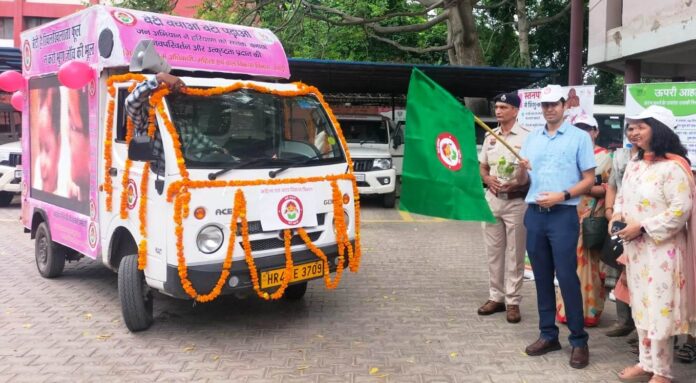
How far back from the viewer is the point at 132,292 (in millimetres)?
4871

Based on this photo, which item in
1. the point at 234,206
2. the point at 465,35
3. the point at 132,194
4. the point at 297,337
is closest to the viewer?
the point at 234,206

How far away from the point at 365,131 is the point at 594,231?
8.76m

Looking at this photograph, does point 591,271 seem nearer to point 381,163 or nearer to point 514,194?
point 514,194

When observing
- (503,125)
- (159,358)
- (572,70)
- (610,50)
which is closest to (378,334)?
(159,358)

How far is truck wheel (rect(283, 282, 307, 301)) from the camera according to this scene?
231 inches

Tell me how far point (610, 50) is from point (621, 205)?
21.8 ft

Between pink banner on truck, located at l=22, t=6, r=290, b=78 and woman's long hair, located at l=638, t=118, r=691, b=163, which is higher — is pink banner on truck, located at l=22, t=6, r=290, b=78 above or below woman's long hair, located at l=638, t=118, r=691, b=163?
above

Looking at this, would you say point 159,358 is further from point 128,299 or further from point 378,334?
point 378,334

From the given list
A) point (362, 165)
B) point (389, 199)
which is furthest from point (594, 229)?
point (389, 199)

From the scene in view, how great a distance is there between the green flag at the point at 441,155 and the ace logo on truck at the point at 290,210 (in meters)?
0.94

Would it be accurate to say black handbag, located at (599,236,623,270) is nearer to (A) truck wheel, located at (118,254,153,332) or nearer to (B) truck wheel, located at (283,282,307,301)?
(B) truck wheel, located at (283,282,307,301)

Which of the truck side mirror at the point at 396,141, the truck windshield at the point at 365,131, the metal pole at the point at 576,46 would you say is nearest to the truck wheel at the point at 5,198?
the truck windshield at the point at 365,131

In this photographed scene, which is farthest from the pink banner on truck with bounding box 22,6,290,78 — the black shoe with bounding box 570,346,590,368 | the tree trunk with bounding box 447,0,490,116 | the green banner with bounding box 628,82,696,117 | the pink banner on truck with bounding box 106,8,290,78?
the tree trunk with bounding box 447,0,490,116

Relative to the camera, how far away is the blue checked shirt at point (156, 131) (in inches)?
178
